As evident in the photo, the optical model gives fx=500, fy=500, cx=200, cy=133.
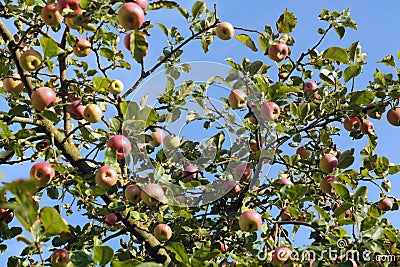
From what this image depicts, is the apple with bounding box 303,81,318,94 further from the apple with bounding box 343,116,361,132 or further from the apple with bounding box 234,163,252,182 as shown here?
the apple with bounding box 234,163,252,182

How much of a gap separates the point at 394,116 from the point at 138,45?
2.05 m

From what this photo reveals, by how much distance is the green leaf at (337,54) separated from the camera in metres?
3.37

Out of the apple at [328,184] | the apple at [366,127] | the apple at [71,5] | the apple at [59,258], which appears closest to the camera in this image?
the apple at [59,258]

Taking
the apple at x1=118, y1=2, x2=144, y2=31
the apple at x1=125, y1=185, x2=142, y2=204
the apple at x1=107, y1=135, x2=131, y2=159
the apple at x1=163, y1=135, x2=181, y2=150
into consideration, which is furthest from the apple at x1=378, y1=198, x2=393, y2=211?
the apple at x1=118, y1=2, x2=144, y2=31

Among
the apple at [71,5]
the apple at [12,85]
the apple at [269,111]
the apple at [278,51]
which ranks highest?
the apple at [278,51]

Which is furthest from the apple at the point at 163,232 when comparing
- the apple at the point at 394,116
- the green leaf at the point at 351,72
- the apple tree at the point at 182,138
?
the apple at the point at 394,116

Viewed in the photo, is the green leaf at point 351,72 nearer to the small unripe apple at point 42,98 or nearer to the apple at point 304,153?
the apple at point 304,153

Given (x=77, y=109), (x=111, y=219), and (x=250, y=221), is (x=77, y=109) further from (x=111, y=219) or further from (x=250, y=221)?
(x=250, y=221)

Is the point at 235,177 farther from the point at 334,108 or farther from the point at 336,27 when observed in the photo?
the point at 336,27

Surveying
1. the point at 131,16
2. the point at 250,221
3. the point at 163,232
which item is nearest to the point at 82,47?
the point at 131,16

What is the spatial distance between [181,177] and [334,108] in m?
1.17

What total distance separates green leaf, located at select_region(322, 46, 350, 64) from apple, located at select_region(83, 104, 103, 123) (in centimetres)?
158

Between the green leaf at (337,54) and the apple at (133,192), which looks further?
the green leaf at (337,54)

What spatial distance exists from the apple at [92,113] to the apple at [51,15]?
1.95 feet
